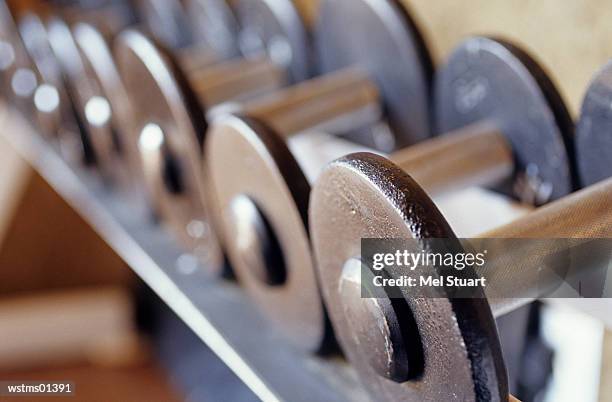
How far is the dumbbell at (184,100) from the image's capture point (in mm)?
378

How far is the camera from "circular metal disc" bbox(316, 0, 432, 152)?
0.40 metres

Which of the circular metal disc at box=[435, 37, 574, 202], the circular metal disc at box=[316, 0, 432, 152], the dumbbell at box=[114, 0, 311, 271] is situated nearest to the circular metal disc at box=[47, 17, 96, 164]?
the dumbbell at box=[114, 0, 311, 271]

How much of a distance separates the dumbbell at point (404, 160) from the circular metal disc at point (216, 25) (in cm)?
19

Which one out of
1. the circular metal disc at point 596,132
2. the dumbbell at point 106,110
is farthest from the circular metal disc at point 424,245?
the dumbbell at point 106,110

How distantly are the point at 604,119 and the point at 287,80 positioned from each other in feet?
0.96

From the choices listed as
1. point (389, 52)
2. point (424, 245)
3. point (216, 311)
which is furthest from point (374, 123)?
point (424, 245)

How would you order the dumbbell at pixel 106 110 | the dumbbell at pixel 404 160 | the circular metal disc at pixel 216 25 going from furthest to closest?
the circular metal disc at pixel 216 25 < the dumbbell at pixel 106 110 < the dumbbell at pixel 404 160

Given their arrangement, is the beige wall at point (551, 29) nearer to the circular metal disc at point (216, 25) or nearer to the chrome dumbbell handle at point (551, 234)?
the chrome dumbbell handle at point (551, 234)

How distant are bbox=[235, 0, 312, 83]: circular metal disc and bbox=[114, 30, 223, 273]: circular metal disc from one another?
0.13 m

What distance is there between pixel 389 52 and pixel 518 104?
0.10m

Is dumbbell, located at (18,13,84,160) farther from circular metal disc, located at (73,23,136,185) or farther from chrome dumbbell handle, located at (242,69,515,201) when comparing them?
chrome dumbbell handle, located at (242,69,515,201)

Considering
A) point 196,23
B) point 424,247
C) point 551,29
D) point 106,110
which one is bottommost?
point 424,247

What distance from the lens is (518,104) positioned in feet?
1.10

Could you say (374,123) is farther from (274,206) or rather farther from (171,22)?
(171,22)
